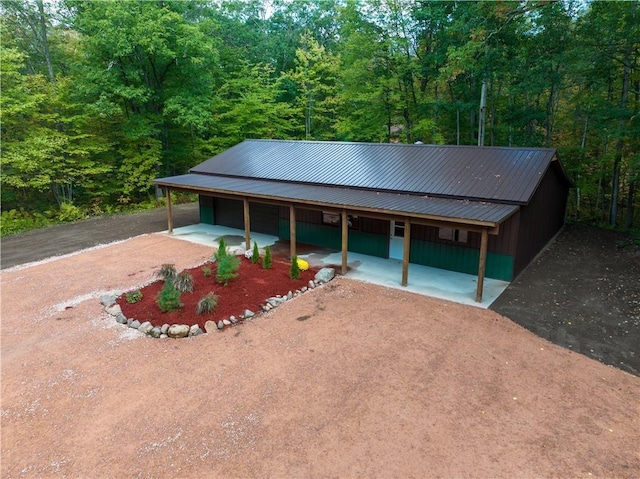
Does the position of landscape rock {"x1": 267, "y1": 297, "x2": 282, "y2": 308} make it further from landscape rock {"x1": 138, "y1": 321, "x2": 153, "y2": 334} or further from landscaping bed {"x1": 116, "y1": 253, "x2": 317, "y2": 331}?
landscape rock {"x1": 138, "y1": 321, "x2": 153, "y2": 334}

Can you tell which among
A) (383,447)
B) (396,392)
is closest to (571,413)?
(396,392)

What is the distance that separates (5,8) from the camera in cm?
1888

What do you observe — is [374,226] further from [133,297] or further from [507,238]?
[133,297]

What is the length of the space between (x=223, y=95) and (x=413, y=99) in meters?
12.3

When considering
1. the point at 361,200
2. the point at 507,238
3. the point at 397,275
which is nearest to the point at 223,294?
the point at 361,200

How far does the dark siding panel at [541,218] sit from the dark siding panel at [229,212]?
394 inches

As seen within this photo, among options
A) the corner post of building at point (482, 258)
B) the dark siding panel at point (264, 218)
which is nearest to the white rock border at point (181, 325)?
the corner post of building at point (482, 258)

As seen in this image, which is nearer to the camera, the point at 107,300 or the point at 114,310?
the point at 114,310

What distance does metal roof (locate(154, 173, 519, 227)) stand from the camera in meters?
8.97

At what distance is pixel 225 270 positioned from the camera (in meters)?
9.38

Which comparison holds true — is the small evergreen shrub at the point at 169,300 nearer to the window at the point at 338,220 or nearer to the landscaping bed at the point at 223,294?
the landscaping bed at the point at 223,294

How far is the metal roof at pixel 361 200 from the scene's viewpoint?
29.4 feet

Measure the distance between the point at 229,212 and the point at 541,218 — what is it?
11344 mm

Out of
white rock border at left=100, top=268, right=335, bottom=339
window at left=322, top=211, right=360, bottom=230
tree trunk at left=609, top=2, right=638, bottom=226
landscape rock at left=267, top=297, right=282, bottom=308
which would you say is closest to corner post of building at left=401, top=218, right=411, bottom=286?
white rock border at left=100, top=268, right=335, bottom=339
